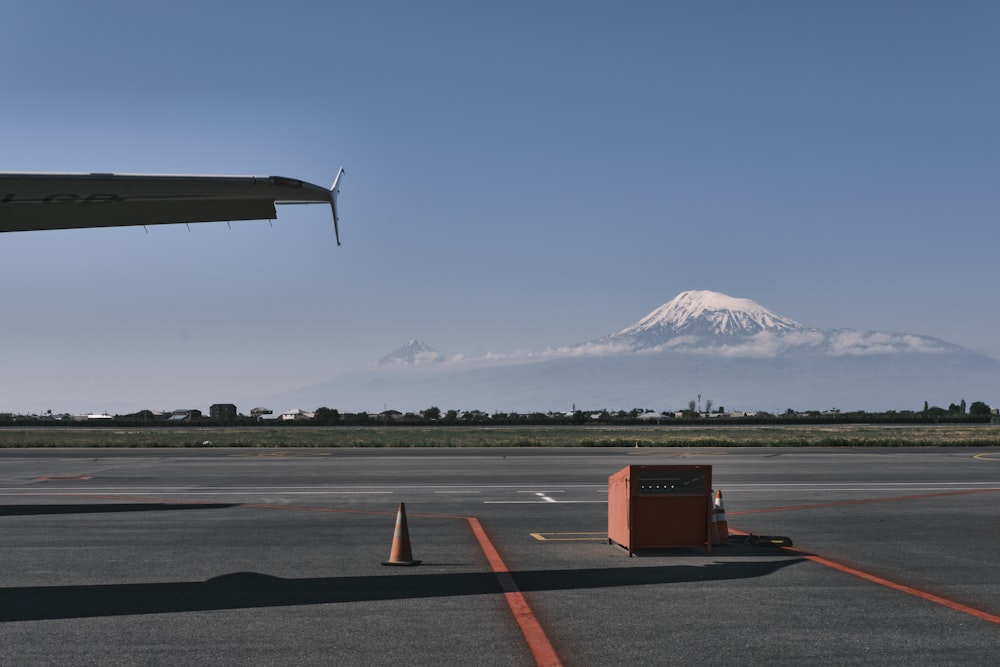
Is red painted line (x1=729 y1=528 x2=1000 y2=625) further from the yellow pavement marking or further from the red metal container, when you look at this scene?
the yellow pavement marking

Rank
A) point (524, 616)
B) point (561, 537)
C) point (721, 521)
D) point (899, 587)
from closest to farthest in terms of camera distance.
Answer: point (524, 616) < point (899, 587) < point (721, 521) < point (561, 537)

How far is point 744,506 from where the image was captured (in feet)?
74.8

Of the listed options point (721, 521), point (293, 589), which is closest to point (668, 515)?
point (721, 521)

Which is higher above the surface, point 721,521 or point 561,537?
point 721,521

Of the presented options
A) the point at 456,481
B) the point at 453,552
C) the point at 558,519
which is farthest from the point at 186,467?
the point at 453,552

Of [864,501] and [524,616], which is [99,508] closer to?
[524,616]

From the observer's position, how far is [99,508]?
22.1 meters

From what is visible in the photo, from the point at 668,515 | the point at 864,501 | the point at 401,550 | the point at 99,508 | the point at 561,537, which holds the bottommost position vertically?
the point at 99,508

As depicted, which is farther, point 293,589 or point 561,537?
point 561,537

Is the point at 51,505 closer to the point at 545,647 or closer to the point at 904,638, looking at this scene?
the point at 545,647

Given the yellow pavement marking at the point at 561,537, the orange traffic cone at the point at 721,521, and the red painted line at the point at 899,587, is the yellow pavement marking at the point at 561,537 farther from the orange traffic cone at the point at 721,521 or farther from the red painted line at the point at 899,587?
the red painted line at the point at 899,587

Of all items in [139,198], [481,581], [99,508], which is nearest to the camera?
[139,198]

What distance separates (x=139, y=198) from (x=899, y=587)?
422 inches

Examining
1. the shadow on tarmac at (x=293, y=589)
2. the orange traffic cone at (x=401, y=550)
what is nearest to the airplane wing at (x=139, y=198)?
the shadow on tarmac at (x=293, y=589)
